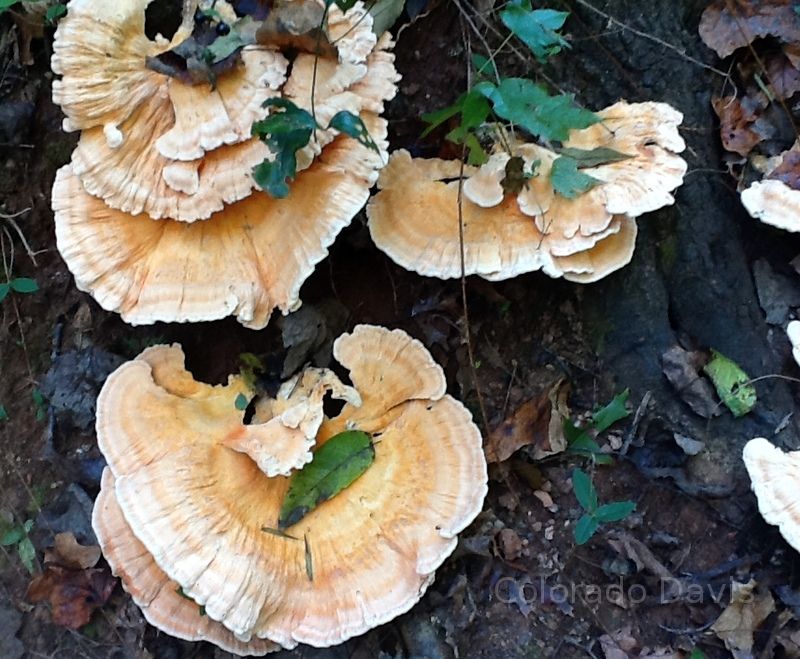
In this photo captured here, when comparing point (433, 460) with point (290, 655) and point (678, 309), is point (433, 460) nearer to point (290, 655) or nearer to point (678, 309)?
point (290, 655)

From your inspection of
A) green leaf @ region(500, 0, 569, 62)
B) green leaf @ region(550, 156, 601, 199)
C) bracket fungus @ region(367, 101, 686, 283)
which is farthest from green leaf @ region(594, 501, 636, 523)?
green leaf @ region(500, 0, 569, 62)

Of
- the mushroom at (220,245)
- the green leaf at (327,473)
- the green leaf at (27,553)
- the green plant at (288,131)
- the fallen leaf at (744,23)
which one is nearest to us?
the green plant at (288,131)

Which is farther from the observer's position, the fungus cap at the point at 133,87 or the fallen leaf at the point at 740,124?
the fallen leaf at the point at 740,124

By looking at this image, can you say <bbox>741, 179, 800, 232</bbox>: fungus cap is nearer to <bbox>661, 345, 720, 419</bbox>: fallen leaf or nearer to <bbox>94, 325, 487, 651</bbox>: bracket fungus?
<bbox>661, 345, 720, 419</bbox>: fallen leaf

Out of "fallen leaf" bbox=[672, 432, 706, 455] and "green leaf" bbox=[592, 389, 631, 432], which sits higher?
"green leaf" bbox=[592, 389, 631, 432]

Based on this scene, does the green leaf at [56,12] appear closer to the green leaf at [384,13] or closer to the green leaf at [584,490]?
the green leaf at [384,13]

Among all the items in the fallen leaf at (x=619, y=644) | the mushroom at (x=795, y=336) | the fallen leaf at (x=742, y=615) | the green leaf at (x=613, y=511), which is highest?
the mushroom at (x=795, y=336)

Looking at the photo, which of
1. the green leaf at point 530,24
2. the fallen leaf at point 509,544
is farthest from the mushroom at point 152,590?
the green leaf at point 530,24

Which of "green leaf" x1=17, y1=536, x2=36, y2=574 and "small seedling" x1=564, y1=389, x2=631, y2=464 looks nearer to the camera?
"small seedling" x1=564, y1=389, x2=631, y2=464
